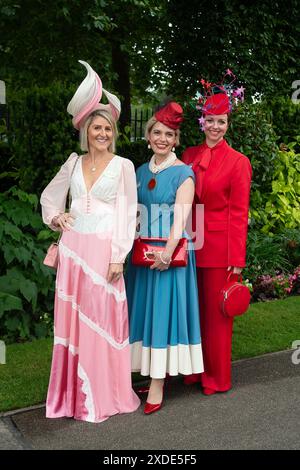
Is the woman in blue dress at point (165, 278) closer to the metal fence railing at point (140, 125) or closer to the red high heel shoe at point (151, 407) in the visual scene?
the red high heel shoe at point (151, 407)

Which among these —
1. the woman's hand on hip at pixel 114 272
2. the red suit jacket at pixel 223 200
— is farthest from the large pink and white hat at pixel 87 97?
the woman's hand on hip at pixel 114 272

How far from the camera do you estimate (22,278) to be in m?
4.74

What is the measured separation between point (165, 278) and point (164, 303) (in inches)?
6.1

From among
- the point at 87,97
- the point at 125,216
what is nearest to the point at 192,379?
the point at 125,216

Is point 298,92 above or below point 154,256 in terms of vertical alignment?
above

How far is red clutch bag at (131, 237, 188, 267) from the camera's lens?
3.41 m

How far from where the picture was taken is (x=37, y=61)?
8.71 meters

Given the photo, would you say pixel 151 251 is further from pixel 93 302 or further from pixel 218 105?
pixel 218 105

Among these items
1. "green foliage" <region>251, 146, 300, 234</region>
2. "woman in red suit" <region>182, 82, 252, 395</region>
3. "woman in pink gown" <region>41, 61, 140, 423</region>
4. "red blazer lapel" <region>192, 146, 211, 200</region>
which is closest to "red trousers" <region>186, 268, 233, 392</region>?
"woman in red suit" <region>182, 82, 252, 395</region>

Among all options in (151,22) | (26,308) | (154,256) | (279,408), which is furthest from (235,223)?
(151,22)

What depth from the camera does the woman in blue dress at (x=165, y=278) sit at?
341 centimetres

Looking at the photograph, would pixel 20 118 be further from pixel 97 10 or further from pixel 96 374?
pixel 96 374

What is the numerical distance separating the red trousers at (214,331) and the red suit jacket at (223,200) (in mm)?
120
